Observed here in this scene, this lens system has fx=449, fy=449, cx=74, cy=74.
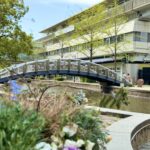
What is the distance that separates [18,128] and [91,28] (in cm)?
4652

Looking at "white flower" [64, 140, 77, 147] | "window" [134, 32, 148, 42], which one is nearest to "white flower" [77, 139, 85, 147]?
"white flower" [64, 140, 77, 147]

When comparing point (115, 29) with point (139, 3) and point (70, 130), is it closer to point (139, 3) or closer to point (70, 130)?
point (139, 3)

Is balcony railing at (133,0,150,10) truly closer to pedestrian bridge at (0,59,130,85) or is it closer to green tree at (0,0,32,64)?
pedestrian bridge at (0,59,130,85)

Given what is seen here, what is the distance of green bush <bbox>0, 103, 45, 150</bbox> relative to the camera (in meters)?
3.47

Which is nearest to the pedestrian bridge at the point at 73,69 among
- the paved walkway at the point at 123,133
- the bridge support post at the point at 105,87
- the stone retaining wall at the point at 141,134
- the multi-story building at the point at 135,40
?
the bridge support post at the point at 105,87

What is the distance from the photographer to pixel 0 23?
85.6 ft

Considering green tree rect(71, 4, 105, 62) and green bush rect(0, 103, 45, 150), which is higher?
green tree rect(71, 4, 105, 62)

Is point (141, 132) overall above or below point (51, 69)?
below

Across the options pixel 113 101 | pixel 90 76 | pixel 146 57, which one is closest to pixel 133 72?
pixel 146 57

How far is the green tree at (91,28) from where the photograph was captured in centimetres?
4969

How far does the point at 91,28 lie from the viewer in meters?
49.9

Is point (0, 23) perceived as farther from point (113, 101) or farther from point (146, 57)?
point (146, 57)

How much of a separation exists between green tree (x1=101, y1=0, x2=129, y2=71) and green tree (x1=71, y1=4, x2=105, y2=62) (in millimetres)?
1000

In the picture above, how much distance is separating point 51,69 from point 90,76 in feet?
13.3
